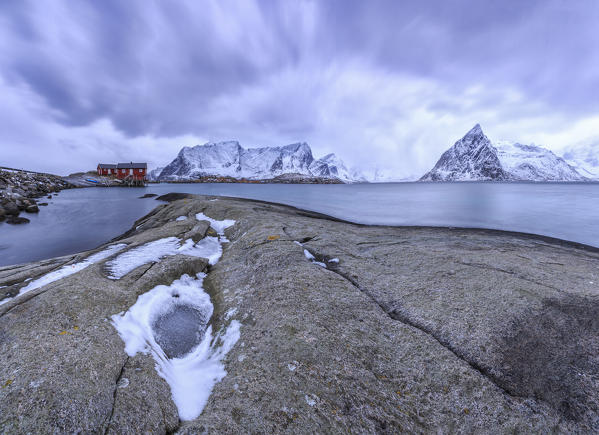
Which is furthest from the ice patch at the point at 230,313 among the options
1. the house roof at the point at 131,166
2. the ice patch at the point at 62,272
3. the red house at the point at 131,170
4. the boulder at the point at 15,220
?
the house roof at the point at 131,166

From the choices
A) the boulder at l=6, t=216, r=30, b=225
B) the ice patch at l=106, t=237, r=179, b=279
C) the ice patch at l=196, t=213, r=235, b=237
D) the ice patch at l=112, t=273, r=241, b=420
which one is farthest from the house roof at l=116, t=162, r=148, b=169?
the ice patch at l=112, t=273, r=241, b=420

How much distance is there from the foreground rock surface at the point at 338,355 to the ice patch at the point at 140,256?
470 millimetres

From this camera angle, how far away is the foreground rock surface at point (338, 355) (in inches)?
152

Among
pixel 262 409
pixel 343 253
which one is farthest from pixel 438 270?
pixel 262 409

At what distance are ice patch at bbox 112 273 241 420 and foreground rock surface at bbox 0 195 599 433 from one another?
0.21 m

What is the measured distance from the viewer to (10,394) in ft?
11.7

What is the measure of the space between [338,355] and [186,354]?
358 cm

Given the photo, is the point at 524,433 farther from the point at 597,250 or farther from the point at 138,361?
the point at 597,250

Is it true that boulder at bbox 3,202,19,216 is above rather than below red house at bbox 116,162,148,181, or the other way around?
below

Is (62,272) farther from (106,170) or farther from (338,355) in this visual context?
(106,170)

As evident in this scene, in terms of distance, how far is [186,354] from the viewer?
5797 millimetres

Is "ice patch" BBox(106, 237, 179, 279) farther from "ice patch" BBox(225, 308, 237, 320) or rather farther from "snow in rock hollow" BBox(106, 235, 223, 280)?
"ice patch" BBox(225, 308, 237, 320)

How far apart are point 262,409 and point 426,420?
111 inches

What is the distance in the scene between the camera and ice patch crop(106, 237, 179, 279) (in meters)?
8.73
